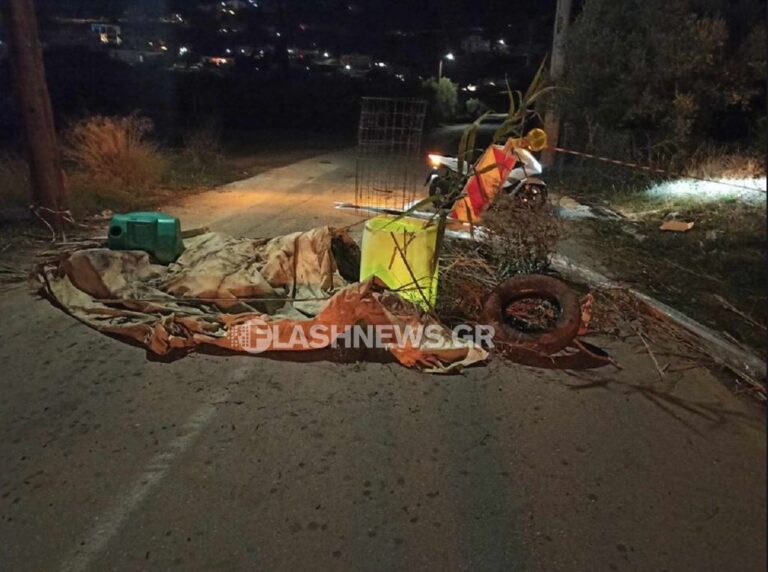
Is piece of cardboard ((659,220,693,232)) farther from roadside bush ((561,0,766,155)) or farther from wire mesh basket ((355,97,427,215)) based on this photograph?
wire mesh basket ((355,97,427,215))

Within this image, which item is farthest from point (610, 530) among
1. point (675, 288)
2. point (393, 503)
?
point (675, 288)

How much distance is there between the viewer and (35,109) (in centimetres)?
778

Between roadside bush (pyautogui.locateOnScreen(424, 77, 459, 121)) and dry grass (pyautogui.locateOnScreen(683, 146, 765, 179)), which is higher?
dry grass (pyautogui.locateOnScreen(683, 146, 765, 179))

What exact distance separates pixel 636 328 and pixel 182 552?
4095 mm

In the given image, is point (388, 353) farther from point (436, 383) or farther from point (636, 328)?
point (636, 328)

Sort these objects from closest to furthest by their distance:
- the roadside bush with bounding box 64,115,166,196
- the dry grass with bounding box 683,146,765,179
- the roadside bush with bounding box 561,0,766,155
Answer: the dry grass with bounding box 683,146,765,179 → the roadside bush with bounding box 561,0,766,155 → the roadside bush with bounding box 64,115,166,196

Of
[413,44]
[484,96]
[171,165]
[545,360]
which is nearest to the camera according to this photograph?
[545,360]

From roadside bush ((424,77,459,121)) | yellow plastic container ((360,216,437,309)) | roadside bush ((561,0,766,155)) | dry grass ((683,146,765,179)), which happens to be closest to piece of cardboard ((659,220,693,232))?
dry grass ((683,146,765,179))

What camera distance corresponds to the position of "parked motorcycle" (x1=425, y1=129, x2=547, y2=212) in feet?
19.7

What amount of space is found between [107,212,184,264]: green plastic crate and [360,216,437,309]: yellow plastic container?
2.17m

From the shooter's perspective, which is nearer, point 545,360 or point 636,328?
point 545,360

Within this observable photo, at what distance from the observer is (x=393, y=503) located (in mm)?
3029

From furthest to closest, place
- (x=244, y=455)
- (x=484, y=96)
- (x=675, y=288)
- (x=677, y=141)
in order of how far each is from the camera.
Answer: (x=484, y=96)
(x=677, y=141)
(x=675, y=288)
(x=244, y=455)

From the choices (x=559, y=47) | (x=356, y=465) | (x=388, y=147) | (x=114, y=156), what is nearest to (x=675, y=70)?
(x=559, y=47)
